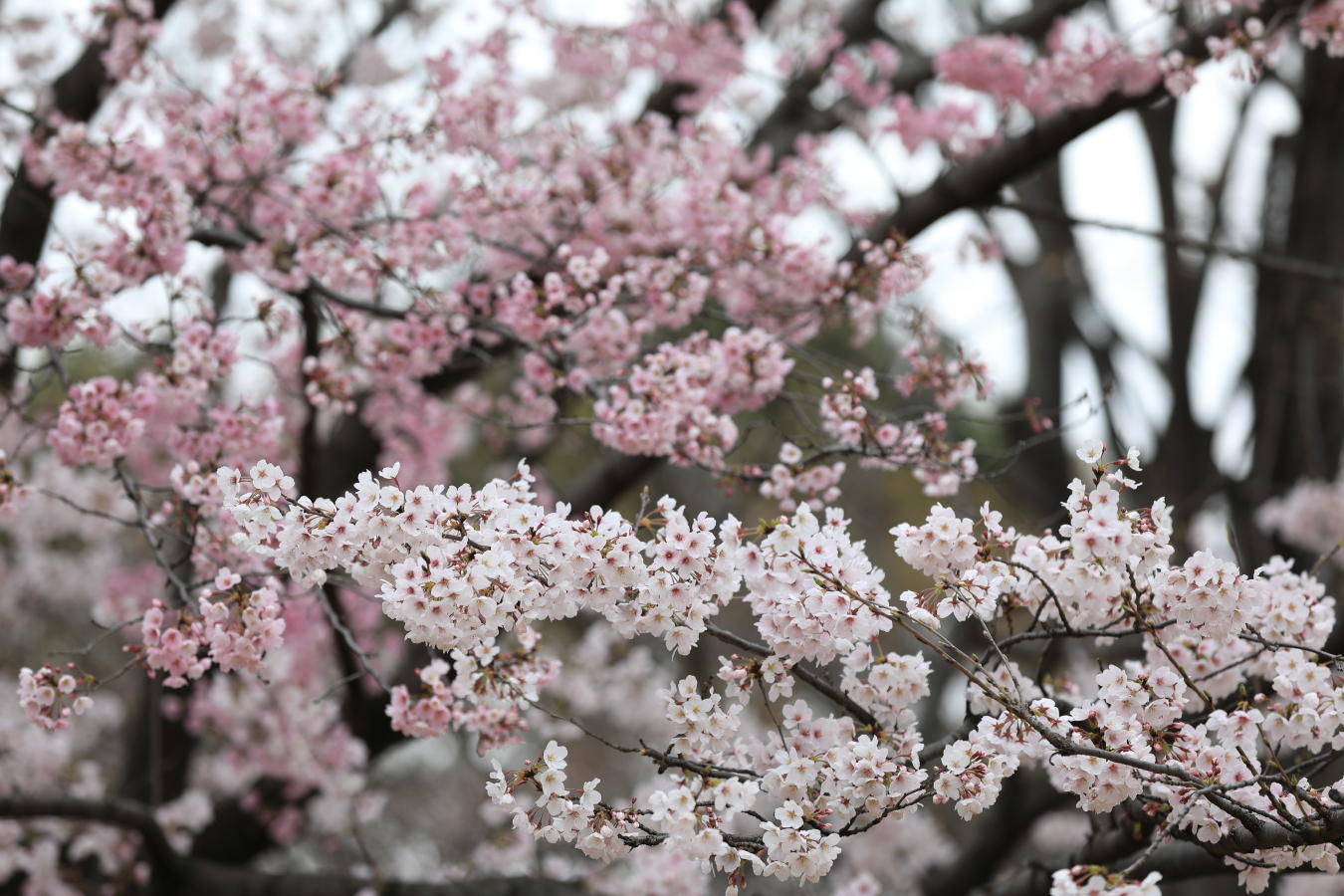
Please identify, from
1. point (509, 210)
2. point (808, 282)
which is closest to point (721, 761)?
point (808, 282)

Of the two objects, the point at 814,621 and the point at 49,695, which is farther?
the point at 49,695

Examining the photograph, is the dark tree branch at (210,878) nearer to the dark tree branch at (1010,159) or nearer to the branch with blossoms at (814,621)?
the branch with blossoms at (814,621)

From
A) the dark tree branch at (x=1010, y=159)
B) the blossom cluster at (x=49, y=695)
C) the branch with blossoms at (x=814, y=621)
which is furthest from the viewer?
the dark tree branch at (x=1010, y=159)

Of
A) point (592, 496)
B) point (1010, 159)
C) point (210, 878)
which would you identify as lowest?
point (210, 878)

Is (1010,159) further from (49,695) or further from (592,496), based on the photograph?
(49,695)

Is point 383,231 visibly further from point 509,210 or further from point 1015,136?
point 1015,136

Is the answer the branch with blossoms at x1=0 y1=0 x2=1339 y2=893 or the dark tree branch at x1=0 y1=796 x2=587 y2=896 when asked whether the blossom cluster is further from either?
the dark tree branch at x1=0 y1=796 x2=587 y2=896

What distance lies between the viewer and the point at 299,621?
6.10 metres

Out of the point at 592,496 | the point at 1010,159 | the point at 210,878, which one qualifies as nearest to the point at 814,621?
the point at 1010,159

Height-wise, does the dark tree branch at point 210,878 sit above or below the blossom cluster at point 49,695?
above

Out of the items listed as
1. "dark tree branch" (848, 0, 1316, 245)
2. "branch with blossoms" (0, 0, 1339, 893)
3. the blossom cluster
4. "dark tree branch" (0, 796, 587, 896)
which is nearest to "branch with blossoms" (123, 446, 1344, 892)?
"branch with blossoms" (0, 0, 1339, 893)

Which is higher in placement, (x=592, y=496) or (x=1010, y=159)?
(x=1010, y=159)

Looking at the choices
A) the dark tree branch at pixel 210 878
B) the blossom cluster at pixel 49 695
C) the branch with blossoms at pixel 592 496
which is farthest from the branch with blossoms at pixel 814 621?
the dark tree branch at pixel 210 878

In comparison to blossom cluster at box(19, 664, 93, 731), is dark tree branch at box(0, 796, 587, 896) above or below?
above
